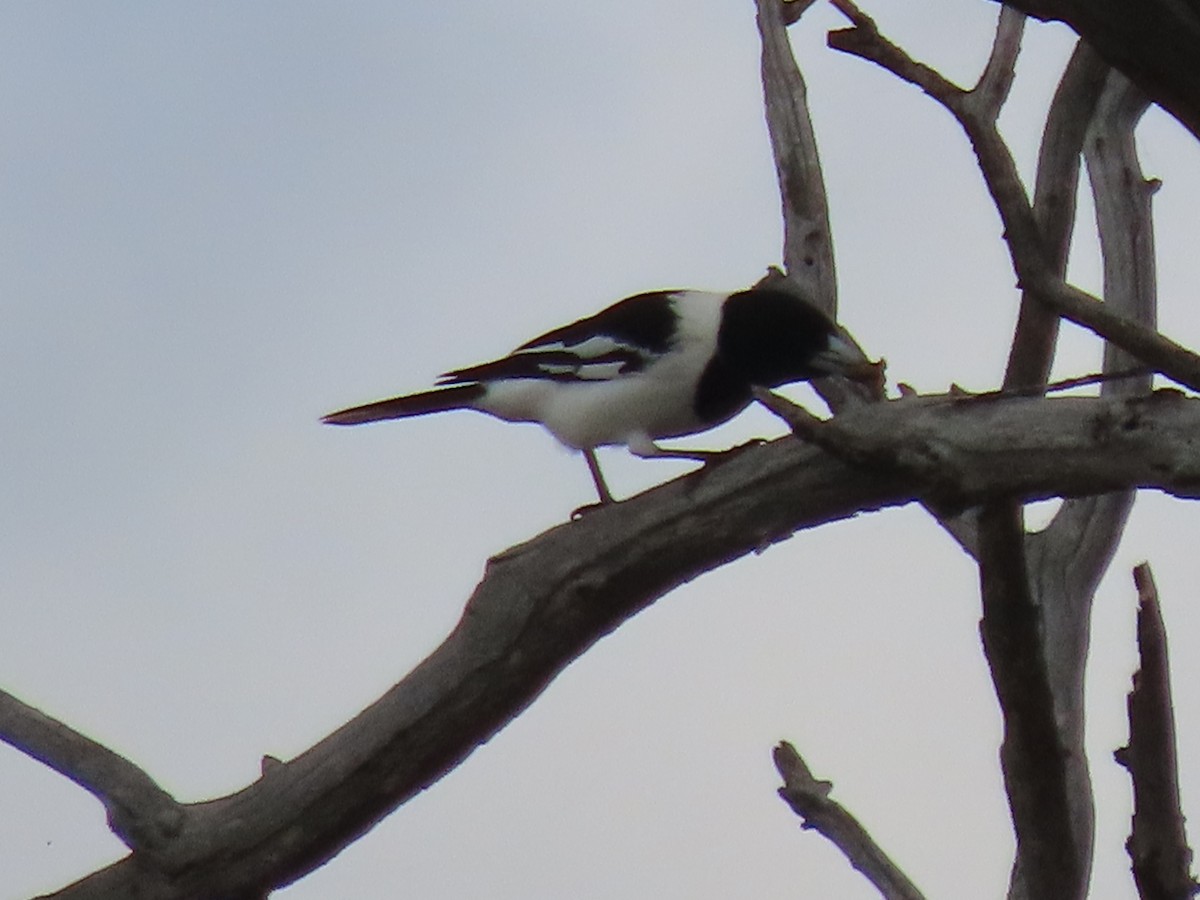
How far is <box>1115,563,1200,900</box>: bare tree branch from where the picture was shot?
2.51m

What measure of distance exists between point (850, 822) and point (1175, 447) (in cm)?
125

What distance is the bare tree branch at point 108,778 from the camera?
9.12 ft

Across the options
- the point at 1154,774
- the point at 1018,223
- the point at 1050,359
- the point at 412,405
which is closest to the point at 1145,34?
the point at 1018,223

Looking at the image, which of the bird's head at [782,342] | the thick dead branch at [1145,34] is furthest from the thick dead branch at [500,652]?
the bird's head at [782,342]

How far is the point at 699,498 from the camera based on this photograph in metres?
2.81

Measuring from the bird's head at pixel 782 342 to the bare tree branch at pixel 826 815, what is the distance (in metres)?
0.88

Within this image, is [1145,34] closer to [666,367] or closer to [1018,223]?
[1018,223]

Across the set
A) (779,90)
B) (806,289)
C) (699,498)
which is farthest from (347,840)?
(779,90)

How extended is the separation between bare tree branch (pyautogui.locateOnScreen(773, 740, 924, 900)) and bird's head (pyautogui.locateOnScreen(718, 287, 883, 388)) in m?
0.88

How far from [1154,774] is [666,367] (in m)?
1.63

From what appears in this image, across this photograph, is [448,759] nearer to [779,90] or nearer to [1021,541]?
[1021,541]

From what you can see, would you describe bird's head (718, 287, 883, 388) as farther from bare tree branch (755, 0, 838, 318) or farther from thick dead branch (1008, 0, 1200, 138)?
thick dead branch (1008, 0, 1200, 138)

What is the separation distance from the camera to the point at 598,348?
405 centimetres

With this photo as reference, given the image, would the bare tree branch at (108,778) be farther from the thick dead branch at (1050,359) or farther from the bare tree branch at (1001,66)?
the bare tree branch at (1001,66)
